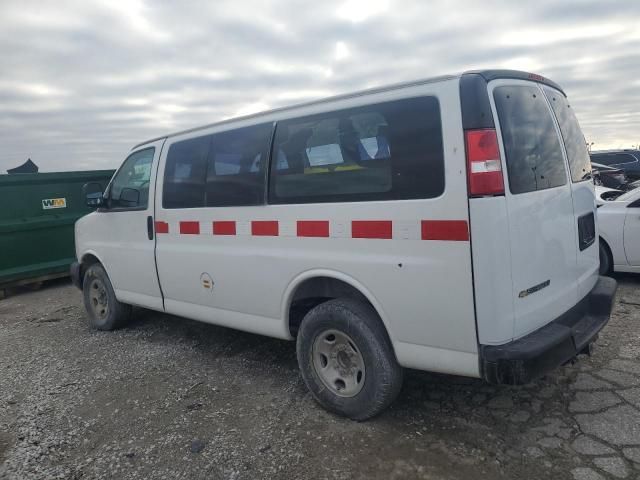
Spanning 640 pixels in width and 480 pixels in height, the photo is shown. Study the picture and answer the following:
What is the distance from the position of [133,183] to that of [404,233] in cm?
323

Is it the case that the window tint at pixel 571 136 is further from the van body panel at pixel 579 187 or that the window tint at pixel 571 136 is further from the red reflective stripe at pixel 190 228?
the red reflective stripe at pixel 190 228

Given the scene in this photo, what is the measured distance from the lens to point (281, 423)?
3.31 m

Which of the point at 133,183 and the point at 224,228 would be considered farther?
the point at 133,183

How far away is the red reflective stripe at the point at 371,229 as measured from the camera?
9.58 feet

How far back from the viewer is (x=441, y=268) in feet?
8.88

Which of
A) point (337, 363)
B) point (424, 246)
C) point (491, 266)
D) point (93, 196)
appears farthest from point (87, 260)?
point (491, 266)

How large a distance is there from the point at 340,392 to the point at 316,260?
87cm

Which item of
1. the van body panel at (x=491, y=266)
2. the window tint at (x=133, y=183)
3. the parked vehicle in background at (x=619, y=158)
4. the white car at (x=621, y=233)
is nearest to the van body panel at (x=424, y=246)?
the van body panel at (x=491, y=266)

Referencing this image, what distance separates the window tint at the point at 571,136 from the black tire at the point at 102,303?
14.7 feet

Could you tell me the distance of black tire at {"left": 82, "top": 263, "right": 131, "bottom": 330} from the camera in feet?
17.9

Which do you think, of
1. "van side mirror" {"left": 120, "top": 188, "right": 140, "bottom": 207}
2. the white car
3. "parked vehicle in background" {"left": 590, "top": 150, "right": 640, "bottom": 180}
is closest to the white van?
"van side mirror" {"left": 120, "top": 188, "right": 140, "bottom": 207}

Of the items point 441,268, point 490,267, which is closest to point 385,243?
point 441,268

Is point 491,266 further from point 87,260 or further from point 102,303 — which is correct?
point 87,260

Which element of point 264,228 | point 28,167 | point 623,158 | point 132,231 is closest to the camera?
point 264,228
